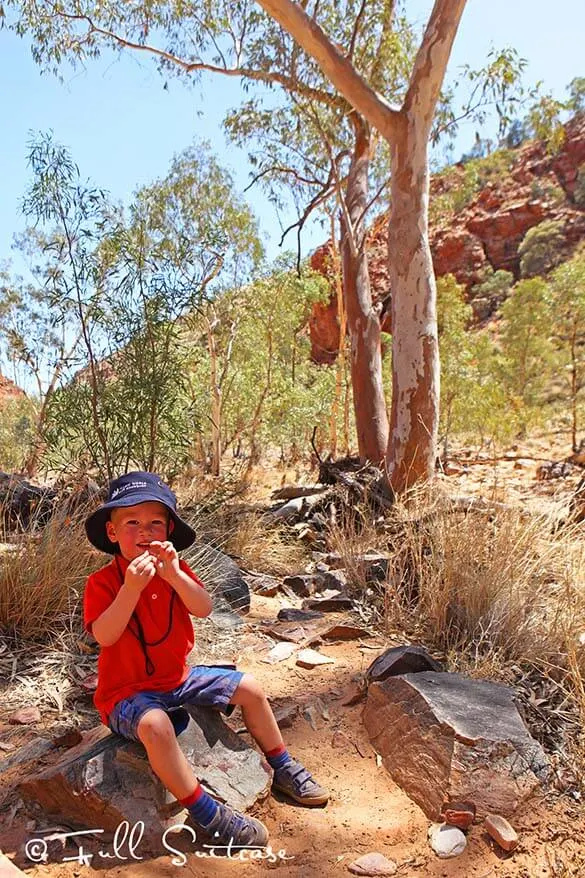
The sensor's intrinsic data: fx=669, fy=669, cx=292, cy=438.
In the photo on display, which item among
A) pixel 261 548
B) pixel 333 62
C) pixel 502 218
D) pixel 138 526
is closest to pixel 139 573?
pixel 138 526

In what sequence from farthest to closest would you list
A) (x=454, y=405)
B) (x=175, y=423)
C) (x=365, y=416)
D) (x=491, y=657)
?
(x=454, y=405) < (x=365, y=416) < (x=175, y=423) < (x=491, y=657)

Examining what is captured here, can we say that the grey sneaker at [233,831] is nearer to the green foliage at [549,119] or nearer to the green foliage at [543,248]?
the green foliage at [549,119]

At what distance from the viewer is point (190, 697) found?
221cm

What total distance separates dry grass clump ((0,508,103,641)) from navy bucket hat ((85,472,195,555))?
1132mm

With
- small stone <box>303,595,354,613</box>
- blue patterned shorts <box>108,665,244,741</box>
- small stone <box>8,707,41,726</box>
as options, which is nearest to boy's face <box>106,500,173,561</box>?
blue patterned shorts <box>108,665,244,741</box>

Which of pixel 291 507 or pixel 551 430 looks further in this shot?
pixel 551 430

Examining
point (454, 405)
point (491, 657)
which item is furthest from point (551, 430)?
point (491, 657)

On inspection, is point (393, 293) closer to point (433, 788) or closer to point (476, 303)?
point (433, 788)

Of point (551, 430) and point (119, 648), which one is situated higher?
point (551, 430)

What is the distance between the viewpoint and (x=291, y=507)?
20.0ft

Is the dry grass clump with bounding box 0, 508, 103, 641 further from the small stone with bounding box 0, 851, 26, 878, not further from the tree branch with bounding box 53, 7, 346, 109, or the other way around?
the tree branch with bounding box 53, 7, 346, 109

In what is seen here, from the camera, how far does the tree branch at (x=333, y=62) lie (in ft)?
19.5

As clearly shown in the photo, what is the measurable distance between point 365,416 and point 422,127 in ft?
9.99

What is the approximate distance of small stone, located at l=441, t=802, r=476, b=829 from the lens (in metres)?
2.05
